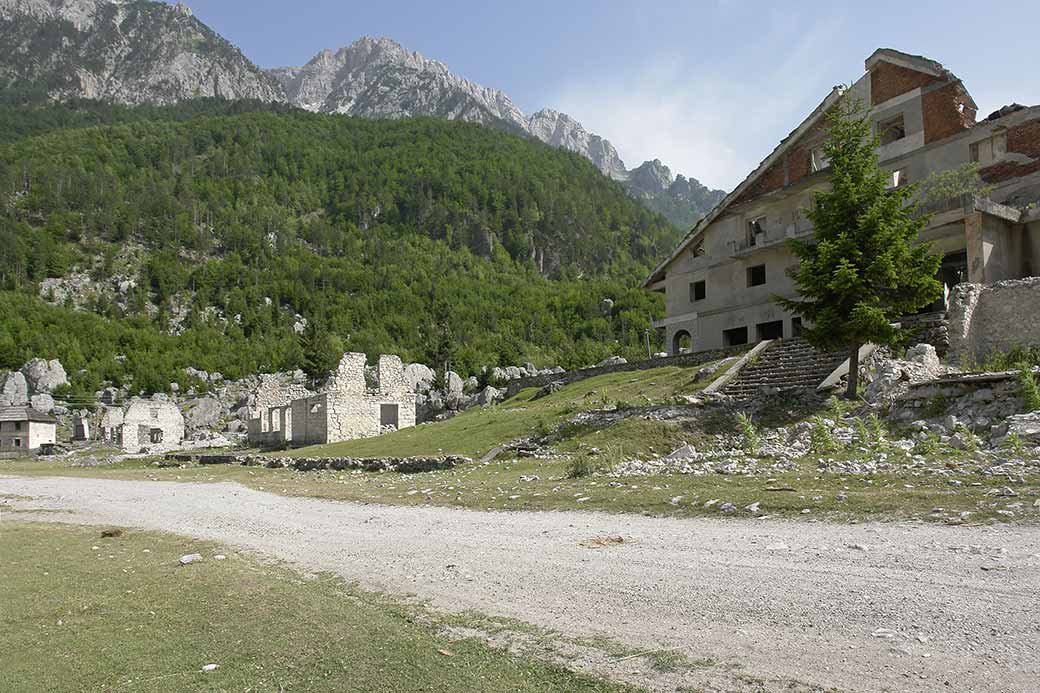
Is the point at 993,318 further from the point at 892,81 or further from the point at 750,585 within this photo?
the point at 750,585

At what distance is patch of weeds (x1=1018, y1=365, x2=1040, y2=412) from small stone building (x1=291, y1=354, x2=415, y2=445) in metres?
28.4

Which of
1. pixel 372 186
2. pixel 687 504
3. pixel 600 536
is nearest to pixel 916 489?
pixel 687 504

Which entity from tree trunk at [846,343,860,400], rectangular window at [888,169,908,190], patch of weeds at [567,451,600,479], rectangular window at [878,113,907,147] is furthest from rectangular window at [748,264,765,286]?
patch of weeds at [567,451,600,479]

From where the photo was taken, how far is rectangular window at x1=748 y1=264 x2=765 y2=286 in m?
39.1

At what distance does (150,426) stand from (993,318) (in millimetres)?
58273

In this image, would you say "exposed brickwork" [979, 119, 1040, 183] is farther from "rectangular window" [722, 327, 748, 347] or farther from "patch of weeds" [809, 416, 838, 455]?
"patch of weeds" [809, 416, 838, 455]

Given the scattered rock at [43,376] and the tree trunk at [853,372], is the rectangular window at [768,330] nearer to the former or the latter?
the tree trunk at [853,372]

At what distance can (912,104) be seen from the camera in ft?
114

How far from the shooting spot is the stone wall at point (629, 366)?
103 feet

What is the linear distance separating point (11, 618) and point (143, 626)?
59.9 inches

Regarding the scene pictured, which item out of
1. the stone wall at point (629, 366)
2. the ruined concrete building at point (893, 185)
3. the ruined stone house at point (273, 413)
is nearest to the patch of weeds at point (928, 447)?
the ruined concrete building at point (893, 185)

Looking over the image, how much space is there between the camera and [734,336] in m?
40.1

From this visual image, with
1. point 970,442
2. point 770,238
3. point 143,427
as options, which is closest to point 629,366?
point 770,238

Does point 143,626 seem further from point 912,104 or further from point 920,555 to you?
point 912,104
